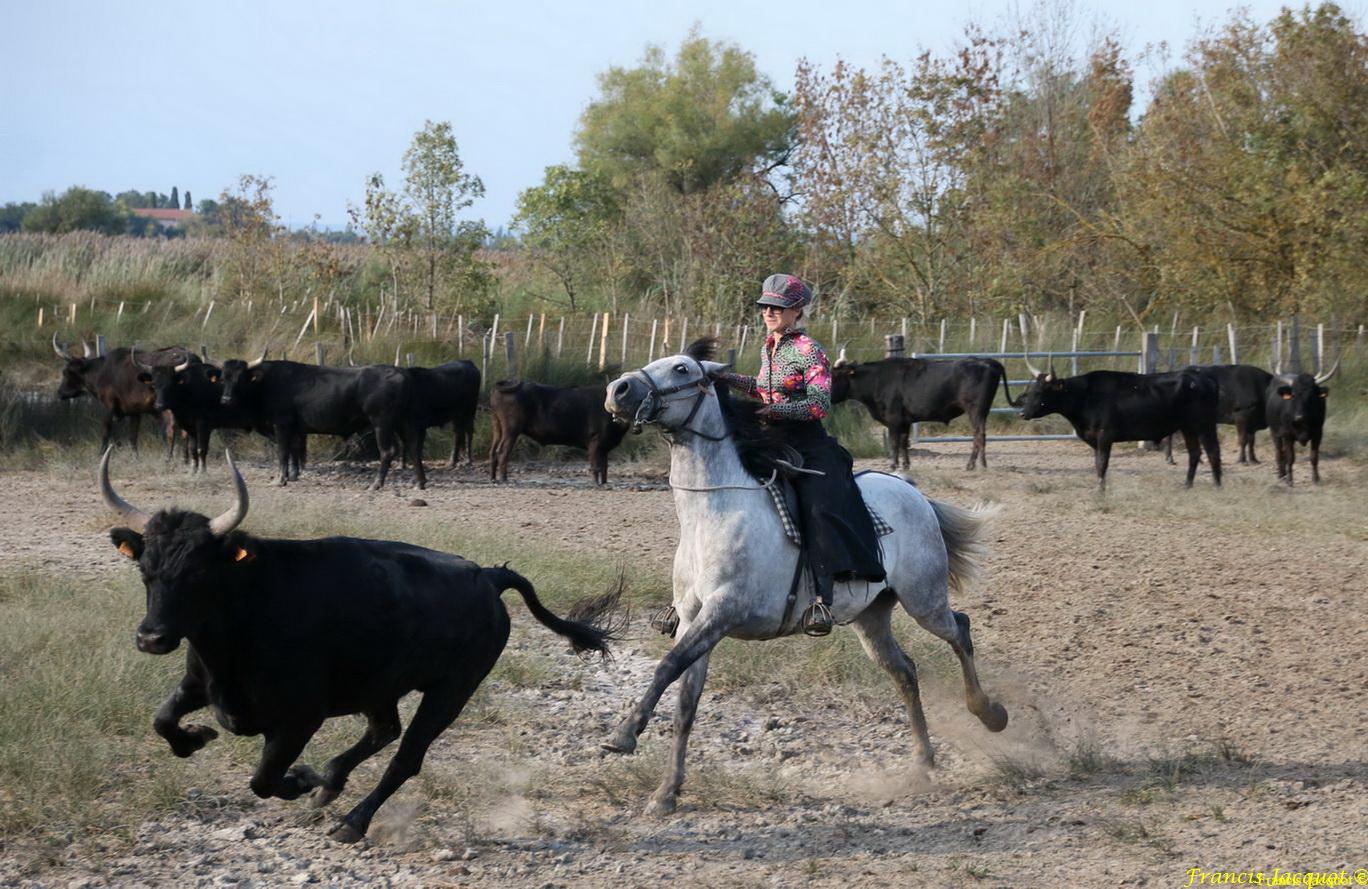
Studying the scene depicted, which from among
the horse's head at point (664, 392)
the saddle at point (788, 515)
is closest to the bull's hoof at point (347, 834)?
the saddle at point (788, 515)

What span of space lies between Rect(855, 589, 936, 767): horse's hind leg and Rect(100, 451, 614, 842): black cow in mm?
1852

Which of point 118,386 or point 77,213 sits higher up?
point 77,213

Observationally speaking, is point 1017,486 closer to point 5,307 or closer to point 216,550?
point 216,550

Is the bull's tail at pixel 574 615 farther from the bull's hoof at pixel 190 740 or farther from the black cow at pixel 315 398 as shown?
the black cow at pixel 315 398

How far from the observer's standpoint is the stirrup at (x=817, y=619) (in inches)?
243

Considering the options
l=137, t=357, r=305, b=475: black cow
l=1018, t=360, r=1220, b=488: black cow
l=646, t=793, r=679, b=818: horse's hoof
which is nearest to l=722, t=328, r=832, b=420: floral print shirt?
l=646, t=793, r=679, b=818: horse's hoof

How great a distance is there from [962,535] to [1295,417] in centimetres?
1136

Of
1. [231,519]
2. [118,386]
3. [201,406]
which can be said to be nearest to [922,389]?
[201,406]

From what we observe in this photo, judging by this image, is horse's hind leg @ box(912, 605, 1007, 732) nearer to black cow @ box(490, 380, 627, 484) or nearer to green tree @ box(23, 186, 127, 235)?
black cow @ box(490, 380, 627, 484)

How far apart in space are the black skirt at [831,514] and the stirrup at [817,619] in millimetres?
139

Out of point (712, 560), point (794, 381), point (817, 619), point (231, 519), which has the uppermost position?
point (794, 381)

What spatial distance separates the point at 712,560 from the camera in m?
6.07

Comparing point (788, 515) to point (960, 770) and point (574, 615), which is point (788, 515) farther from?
point (960, 770)

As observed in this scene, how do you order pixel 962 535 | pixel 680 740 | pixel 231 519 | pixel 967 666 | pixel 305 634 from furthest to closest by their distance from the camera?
pixel 962 535, pixel 967 666, pixel 680 740, pixel 305 634, pixel 231 519
